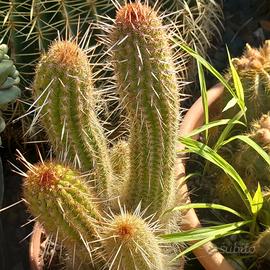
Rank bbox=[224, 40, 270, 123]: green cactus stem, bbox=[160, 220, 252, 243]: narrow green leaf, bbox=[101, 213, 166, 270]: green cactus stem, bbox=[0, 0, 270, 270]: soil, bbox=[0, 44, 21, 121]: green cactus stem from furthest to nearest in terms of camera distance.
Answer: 1. bbox=[0, 0, 270, 270]: soil
2. bbox=[224, 40, 270, 123]: green cactus stem
3. bbox=[0, 44, 21, 121]: green cactus stem
4. bbox=[160, 220, 252, 243]: narrow green leaf
5. bbox=[101, 213, 166, 270]: green cactus stem

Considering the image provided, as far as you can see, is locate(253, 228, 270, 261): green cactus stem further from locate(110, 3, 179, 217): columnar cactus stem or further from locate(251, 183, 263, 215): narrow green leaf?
locate(110, 3, 179, 217): columnar cactus stem

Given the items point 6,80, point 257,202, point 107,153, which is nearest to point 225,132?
point 257,202

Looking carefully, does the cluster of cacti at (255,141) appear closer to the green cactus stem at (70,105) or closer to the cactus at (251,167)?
the cactus at (251,167)

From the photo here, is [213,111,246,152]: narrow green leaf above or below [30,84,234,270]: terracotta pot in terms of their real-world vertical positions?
above

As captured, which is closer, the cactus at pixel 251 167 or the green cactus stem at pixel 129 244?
the green cactus stem at pixel 129 244

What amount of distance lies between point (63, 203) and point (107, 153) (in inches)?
10.1

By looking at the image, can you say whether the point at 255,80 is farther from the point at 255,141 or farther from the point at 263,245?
the point at 263,245

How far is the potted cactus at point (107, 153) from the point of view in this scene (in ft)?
3.96

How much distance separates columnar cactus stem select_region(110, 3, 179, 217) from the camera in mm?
1202

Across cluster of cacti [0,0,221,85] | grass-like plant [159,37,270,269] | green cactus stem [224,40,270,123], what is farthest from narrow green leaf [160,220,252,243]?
cluster of cacti [0,0,221,85]

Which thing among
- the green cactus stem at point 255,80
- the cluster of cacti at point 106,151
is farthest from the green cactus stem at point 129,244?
the green cactus stem at point 255,80

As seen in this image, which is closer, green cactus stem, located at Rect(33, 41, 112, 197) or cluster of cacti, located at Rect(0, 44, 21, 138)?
green cactus stem, located at Rect(33, 41, 112, 197)

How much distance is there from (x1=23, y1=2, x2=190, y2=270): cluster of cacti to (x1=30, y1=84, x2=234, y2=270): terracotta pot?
0.24 feet

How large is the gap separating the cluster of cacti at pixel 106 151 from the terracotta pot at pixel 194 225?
0.24 ft
